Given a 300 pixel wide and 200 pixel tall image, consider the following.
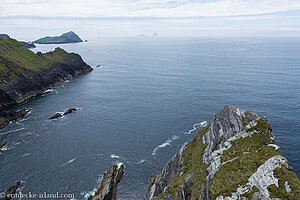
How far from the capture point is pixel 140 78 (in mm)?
172500

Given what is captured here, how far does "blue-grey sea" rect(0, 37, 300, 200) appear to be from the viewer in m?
62.6

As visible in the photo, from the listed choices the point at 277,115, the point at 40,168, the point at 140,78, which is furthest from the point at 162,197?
the point at 140,78

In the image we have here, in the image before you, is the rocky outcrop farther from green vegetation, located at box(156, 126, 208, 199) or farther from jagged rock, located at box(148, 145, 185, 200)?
green vegetation, located at box(156, 126, 208, 199)

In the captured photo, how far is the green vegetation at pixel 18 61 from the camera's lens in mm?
128750

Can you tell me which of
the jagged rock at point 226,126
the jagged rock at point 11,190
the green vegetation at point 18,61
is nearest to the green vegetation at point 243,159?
the jagged rock at point 226,126

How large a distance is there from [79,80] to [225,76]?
12668cm

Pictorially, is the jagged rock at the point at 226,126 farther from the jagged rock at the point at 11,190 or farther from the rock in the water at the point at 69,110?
the rock in the water at the point at 69,110

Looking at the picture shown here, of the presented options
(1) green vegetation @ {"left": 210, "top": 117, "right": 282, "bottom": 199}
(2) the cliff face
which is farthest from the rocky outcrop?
(1) green vegetation @ {"left": 210, "top": 117, "right": 282, "bottom": 199}

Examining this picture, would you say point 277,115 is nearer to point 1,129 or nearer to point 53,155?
point 53,155

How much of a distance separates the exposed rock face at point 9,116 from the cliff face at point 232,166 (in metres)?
79.0

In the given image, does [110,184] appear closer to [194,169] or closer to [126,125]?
[194,169]

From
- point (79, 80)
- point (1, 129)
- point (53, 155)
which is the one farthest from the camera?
point (79, 80)

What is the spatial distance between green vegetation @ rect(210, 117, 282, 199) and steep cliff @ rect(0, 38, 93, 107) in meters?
125

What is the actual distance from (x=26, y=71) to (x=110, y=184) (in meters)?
123
